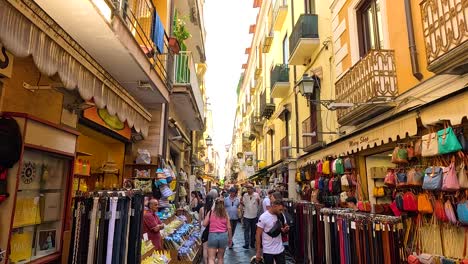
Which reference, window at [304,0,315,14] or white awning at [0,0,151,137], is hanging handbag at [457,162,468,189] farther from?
window at [304,0,315,14]

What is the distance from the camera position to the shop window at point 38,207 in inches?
148

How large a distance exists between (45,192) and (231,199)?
24.5 ft

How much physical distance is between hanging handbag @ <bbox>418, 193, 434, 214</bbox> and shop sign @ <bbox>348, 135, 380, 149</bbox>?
4.75 feet

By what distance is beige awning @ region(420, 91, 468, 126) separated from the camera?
14.7 feet

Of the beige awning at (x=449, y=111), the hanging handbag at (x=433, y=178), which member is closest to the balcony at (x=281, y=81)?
the beige awning at (x=449, y=111)

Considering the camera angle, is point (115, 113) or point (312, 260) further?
point (312, 260)

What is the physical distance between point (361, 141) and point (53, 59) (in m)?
6.18

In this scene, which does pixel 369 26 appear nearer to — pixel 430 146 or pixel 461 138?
pixel 430 146

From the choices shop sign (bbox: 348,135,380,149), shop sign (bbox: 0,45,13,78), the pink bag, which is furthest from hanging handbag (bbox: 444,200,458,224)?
shop sign (bbox: 0,45,13,78)

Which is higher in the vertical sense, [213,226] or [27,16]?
[27,16]

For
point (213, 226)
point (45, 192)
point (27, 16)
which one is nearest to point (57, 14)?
point (27, 16)

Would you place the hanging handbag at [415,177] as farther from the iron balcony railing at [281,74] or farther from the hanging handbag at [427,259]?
the iron balcony railing at [281,74]

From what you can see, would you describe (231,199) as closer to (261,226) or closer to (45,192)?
(261,226)

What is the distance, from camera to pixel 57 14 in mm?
4613
